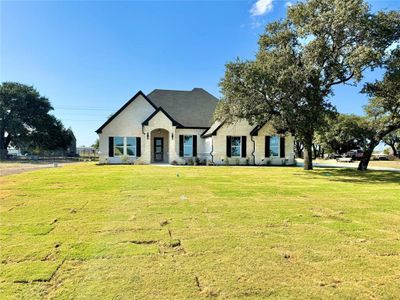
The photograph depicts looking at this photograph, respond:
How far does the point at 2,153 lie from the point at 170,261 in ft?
150

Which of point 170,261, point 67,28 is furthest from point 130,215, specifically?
point 67,28

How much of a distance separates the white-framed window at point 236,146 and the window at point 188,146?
149 inches

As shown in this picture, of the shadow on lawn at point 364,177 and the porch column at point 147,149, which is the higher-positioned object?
the porch column at point 147,149

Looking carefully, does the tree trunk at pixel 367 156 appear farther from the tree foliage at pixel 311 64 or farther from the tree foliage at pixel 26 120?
the tree foliage at pixel 26 120

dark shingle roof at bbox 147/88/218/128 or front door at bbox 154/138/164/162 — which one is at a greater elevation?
dark shingle roof at bbox 147/88/218/128

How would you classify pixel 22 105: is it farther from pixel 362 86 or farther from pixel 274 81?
pixel 362 86

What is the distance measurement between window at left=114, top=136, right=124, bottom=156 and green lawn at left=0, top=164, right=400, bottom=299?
18.4 m

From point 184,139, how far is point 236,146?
4779 mm

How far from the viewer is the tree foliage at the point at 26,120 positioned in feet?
141

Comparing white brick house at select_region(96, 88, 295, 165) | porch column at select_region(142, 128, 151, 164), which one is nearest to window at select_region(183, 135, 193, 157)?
white brick house at select_region(96, 88, 295, 165)

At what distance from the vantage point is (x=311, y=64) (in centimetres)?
1667

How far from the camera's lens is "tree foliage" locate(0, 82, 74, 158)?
1695 inches

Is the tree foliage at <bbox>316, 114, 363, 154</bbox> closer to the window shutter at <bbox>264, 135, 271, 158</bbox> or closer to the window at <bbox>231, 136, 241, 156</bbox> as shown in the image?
the window shutter at <bbox>264, 135, 271, 158</bbox>

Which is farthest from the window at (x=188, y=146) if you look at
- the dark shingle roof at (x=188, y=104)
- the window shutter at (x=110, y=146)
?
the window shutter at (x=110, y=146)
